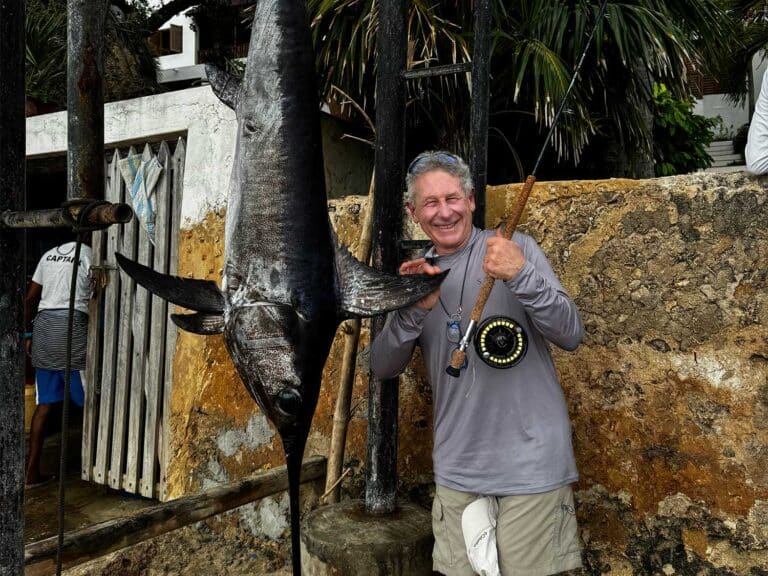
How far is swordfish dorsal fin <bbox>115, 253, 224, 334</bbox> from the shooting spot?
1.64 metres

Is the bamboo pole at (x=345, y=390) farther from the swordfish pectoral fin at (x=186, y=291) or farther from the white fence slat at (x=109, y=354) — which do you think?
the white fence slat at (x=109, y=354)

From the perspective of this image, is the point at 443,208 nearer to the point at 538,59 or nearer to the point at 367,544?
the point at 367,544

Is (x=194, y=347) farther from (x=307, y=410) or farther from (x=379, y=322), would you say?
(x=307, y=410)

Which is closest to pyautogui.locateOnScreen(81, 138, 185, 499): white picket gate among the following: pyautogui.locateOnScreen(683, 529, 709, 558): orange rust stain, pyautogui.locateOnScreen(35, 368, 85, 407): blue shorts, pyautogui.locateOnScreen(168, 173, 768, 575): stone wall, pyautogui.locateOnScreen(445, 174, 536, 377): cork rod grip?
pyautogui.locateOnScreen(35, 368, 85, 407): blue shorts

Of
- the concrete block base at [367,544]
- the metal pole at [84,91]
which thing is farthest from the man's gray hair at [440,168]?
the concrete block base at [367,544]

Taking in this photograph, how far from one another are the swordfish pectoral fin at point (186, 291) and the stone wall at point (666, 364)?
149 cm

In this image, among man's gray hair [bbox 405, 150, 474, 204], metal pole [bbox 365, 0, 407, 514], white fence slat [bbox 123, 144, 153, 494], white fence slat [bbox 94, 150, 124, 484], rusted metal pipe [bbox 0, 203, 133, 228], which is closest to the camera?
→ rusted metal pipe [bbox 0, 203, 133, 228]

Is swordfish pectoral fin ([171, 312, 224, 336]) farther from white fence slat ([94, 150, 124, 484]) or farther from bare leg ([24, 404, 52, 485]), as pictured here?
bare leg ([24, 404, 52, 485])

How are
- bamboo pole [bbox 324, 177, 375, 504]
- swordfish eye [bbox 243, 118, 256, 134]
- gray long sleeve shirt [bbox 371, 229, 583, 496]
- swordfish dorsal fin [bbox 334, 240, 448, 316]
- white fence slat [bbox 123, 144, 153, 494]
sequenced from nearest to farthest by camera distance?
1. swordfish dorsal fin [bbox 334, 240, 448, 316]
2. swordfish eye [bbox 243, 118, 256, 134]
3. gray long sleeve shirt [bbox 371, 229, 583, 496]
4. bamboo pole [bbox 324, 177, 375, 504]
5. white fence slat [bbox 123, 144, 153, 494]

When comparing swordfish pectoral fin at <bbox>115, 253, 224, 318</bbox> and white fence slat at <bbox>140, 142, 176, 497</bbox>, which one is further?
white fence slat at <bbox>140, 142, 176, 497</bbox>

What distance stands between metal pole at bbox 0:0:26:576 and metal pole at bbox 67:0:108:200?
107mm

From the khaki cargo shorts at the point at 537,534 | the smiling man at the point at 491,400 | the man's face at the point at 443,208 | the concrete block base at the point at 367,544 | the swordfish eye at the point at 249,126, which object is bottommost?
the concrete block base at the point at 367,544

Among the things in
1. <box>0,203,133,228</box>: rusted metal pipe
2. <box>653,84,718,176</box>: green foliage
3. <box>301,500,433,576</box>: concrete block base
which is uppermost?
<box>653,84,718,176</box>: green foliage

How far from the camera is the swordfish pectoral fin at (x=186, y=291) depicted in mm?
1637
